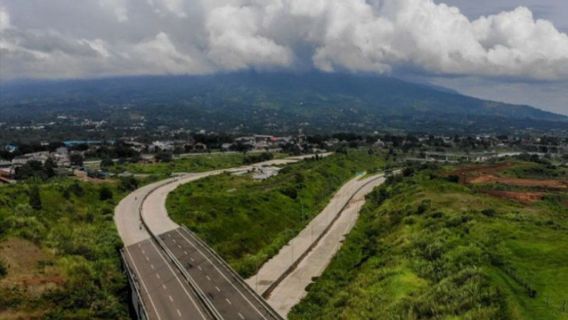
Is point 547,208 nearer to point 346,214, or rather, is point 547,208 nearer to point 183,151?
point 346,214

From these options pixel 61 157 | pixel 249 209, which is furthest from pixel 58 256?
pixel 61 157

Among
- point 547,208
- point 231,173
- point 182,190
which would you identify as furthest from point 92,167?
point 547,208

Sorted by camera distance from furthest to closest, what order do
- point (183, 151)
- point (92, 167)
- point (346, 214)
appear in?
point (183, 151)
point (92, 167)
point (346, 214)

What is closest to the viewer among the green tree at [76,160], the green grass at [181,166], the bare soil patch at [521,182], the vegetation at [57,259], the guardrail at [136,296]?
the guardrail at [136,296]

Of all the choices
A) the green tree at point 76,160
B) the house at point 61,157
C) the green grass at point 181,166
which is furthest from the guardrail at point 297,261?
the house at point 61,157

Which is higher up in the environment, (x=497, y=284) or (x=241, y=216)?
(x=497, y=284)

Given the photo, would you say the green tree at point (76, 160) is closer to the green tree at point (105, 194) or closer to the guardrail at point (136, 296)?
the green tree at point (105, 194)
